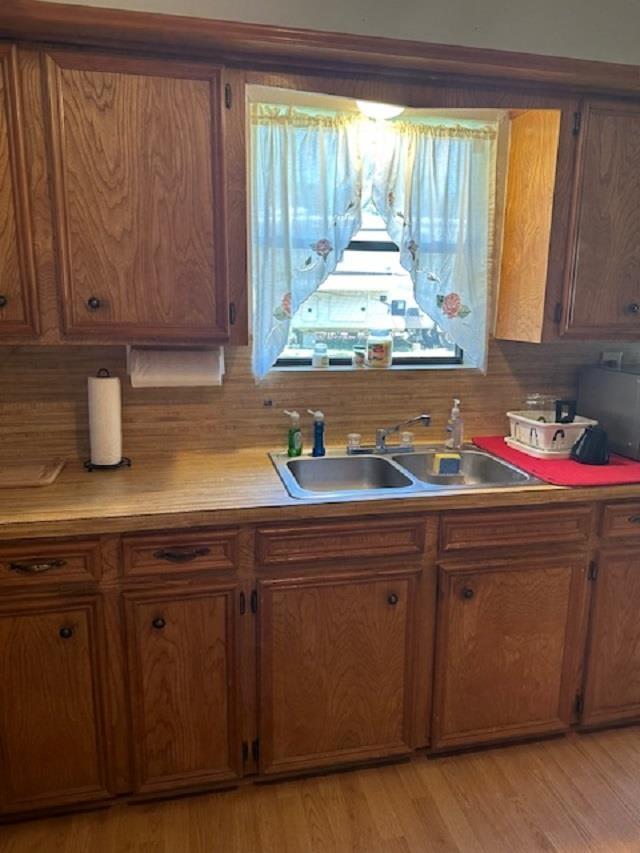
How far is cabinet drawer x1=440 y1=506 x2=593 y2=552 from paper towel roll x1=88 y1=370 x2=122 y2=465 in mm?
1130

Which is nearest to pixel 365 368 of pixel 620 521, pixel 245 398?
pixel 245 398

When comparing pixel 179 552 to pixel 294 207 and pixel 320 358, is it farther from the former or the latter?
pixel 294 207

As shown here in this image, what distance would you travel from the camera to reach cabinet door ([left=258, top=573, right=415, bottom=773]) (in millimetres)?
1842

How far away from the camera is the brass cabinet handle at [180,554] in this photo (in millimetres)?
1715

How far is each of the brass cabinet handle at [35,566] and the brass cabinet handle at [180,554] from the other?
257mm

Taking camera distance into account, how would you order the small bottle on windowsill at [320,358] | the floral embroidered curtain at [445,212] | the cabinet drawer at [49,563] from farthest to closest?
the small bottle on windowsill at [320,358]
the floral embroidered curtain at [445,212]
the cabinet drawer at [49,563]

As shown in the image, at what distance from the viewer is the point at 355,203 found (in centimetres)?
222

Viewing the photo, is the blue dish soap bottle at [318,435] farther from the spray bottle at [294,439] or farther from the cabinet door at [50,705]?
the cabinet door at [50,705]

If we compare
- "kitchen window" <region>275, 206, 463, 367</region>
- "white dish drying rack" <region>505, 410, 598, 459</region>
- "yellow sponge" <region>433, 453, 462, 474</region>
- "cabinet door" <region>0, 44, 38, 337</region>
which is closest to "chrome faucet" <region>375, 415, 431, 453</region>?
"yellow sponge" <region>433, 453, 462, 474</region>

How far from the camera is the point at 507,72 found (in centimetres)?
190

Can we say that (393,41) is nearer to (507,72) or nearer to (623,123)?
(507,72)

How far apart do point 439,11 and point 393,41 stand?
430mm

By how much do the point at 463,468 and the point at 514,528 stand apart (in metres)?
0.47

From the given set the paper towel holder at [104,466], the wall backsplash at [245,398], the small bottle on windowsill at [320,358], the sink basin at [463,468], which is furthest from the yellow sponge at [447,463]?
the paper towel holder at [104,466]
